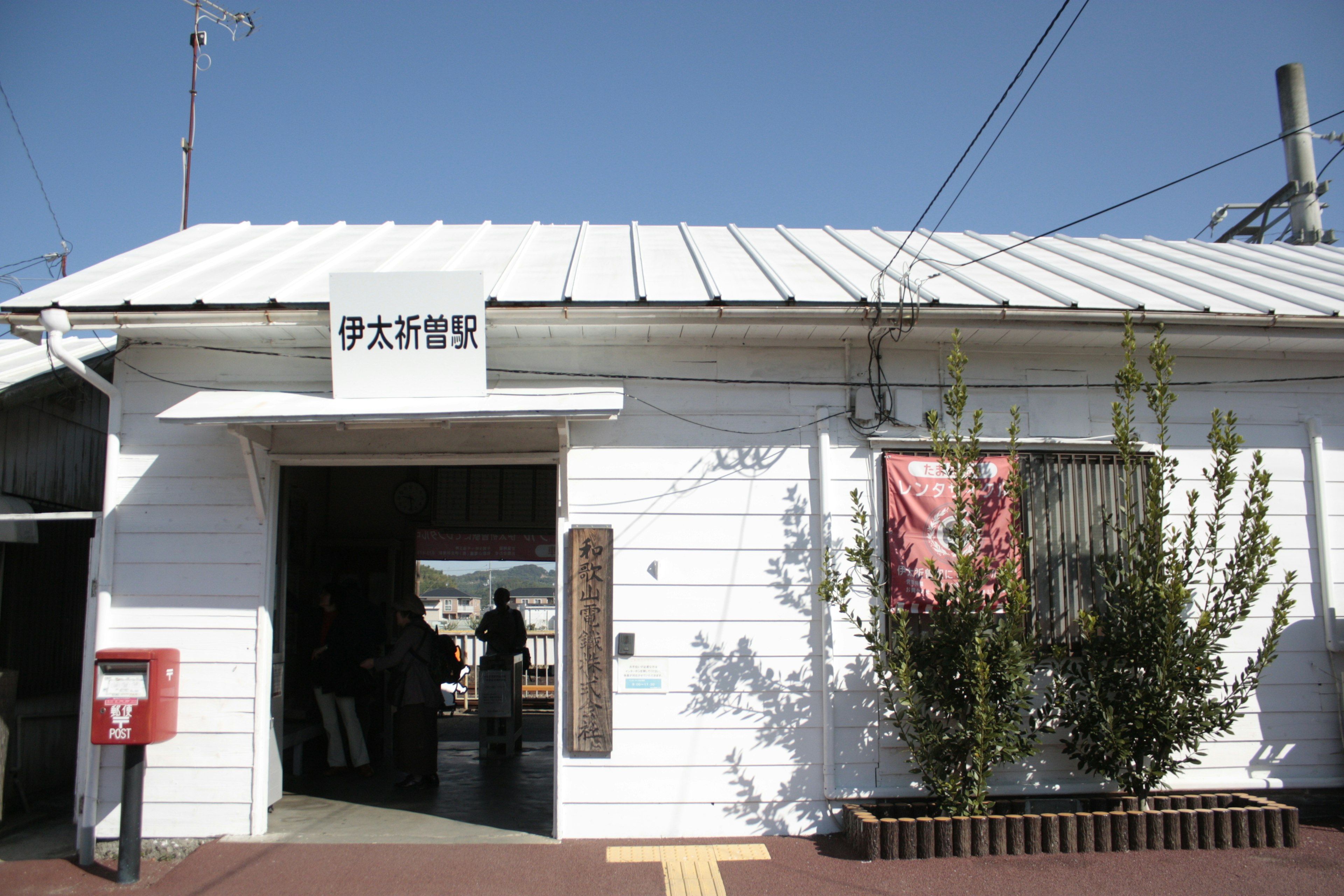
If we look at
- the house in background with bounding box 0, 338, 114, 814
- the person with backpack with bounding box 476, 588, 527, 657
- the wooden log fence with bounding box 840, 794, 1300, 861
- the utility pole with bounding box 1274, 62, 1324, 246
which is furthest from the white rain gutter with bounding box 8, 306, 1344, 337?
the utility pole with bounding box 1274, 62, 1324, 246

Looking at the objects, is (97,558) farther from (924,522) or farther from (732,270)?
(924,522)

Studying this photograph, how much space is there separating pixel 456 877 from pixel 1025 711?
404 centimetres

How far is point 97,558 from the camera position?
21.0ft

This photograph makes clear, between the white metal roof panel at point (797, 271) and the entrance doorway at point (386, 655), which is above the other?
the white metal roof panel at point (797, 271)

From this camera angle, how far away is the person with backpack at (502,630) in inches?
402

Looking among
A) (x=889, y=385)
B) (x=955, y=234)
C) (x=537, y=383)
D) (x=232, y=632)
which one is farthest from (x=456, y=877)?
(x=955, y=234)

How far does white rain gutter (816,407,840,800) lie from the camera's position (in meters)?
6.22

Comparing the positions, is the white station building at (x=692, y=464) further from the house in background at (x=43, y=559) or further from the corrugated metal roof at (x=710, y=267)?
the house in background at (x=43, y=559)

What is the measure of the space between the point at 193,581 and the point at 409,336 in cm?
249

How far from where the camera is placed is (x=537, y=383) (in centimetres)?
665

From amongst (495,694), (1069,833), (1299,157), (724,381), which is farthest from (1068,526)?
(1299,157)

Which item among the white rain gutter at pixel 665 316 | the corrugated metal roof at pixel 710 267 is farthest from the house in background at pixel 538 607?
the white rain gutter at pixel 665 316

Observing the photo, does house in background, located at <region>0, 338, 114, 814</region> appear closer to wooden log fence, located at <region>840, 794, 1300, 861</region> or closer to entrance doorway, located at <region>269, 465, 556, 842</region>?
entrance doorway, located at <region>269, 465, 556, 842</region>

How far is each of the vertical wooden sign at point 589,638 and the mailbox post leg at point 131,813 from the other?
2.81 metres
